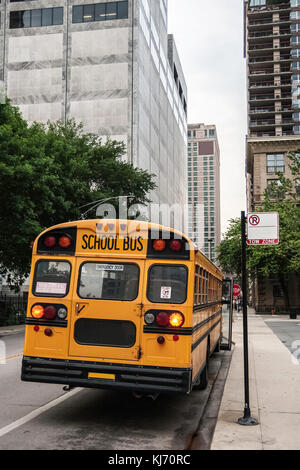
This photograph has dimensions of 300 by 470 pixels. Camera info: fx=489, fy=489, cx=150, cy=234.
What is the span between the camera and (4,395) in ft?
28.9

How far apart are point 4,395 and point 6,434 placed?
2605 millimetres

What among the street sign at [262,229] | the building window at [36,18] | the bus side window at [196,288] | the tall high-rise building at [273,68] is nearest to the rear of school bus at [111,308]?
the bus side window at [196,288]

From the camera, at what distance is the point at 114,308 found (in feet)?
22.4

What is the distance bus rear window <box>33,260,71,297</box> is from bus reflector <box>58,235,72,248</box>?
25 cm

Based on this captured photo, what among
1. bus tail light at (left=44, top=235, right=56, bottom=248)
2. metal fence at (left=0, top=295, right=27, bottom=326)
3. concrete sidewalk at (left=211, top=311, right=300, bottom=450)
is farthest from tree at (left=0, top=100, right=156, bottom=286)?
bus tail light at (left=44, top=235, right=56, bottom=248)

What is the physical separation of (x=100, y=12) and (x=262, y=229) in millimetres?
60163

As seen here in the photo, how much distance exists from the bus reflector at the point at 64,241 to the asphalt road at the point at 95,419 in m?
2.54

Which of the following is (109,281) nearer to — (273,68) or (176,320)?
(176,320)

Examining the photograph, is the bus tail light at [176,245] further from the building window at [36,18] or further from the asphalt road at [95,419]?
the building window at [36,18]

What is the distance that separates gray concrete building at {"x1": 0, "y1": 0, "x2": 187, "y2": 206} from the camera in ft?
190

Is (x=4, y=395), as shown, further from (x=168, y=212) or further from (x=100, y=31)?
(x=168, y=212)

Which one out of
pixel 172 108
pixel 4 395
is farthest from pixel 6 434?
pixel 172 108

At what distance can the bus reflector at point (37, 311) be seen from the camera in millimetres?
7109

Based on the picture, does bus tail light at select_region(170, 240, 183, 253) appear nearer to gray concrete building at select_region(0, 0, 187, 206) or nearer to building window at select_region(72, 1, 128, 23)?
gray concrete building at select_region(0, 0, 187, 206)
